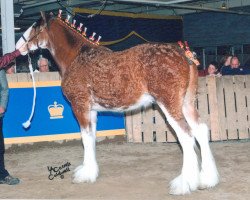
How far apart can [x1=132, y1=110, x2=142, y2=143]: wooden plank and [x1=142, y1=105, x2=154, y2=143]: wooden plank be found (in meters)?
0.10

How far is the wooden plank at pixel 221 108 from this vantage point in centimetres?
916

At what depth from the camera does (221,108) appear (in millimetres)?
9188

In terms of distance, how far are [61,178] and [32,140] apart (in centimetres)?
276

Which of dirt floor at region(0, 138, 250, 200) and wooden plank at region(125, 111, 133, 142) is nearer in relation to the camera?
dirt floor at region(0, 138, 250, 200)

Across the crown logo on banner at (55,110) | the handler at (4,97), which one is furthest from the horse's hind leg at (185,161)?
the crown logo on banner at (55,110)

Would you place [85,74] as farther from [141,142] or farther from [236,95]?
[236,95]

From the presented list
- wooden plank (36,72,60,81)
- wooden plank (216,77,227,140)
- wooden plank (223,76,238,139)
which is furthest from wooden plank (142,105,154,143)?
wooden plank (36,72,60,81)

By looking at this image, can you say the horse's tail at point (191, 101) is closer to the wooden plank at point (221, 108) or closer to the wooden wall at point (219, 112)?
the wooden wall at point (219, 112)

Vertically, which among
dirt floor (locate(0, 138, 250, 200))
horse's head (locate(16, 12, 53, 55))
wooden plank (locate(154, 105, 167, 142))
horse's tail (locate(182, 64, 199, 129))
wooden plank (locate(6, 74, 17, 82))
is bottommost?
dirt floor (locate(0, 138, 250, 200))

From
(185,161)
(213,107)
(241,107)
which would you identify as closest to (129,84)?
(185,161)

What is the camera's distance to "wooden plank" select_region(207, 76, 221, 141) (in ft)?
30.0

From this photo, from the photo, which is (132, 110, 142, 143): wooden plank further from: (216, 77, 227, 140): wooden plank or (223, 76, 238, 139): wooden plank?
(223, 76, 238, 139): wooden plank

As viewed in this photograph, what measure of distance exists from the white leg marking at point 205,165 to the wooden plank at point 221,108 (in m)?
3.63

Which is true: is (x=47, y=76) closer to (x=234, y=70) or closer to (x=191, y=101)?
(x=191, y=101)
